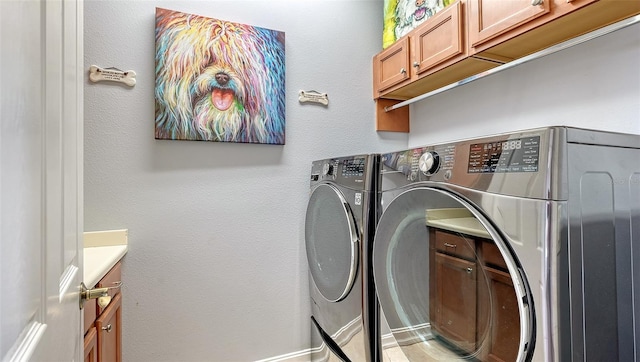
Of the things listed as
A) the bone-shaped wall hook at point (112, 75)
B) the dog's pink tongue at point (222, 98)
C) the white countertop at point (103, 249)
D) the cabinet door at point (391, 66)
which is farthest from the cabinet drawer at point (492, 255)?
the bone-shaped wall hook at point (112, 75)

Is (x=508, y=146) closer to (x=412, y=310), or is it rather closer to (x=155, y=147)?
(x=412, y=310)

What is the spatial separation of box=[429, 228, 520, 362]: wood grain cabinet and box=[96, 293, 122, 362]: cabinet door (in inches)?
49.3

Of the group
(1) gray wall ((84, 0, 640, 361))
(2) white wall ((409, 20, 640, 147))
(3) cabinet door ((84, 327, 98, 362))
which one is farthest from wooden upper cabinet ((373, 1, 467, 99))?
(3) cabinet door ((84, 327, 98, 362))

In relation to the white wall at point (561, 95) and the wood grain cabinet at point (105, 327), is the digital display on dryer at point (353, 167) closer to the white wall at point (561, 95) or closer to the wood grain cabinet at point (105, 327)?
the white wall at point (561, 95)

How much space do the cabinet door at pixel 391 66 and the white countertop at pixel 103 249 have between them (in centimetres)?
176

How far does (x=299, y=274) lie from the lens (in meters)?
1.97

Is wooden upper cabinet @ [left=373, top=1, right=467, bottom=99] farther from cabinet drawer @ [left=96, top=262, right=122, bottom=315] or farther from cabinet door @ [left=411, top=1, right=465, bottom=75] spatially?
cabinet drawer @ [left=96, top=262, right=122, bottom=315]

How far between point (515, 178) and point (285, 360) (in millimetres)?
1752

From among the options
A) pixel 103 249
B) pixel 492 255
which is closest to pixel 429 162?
pixel 492 255

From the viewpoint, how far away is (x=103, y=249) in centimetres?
151

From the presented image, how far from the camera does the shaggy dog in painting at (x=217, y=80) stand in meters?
1.67

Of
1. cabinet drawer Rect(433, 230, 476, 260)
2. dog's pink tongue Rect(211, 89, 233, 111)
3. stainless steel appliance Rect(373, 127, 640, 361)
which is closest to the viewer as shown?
stainless steel appliance Rect(373, 127, 640, 361)

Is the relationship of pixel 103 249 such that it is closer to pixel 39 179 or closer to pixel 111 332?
pixel 111 332

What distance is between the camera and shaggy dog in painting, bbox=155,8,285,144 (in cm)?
167
